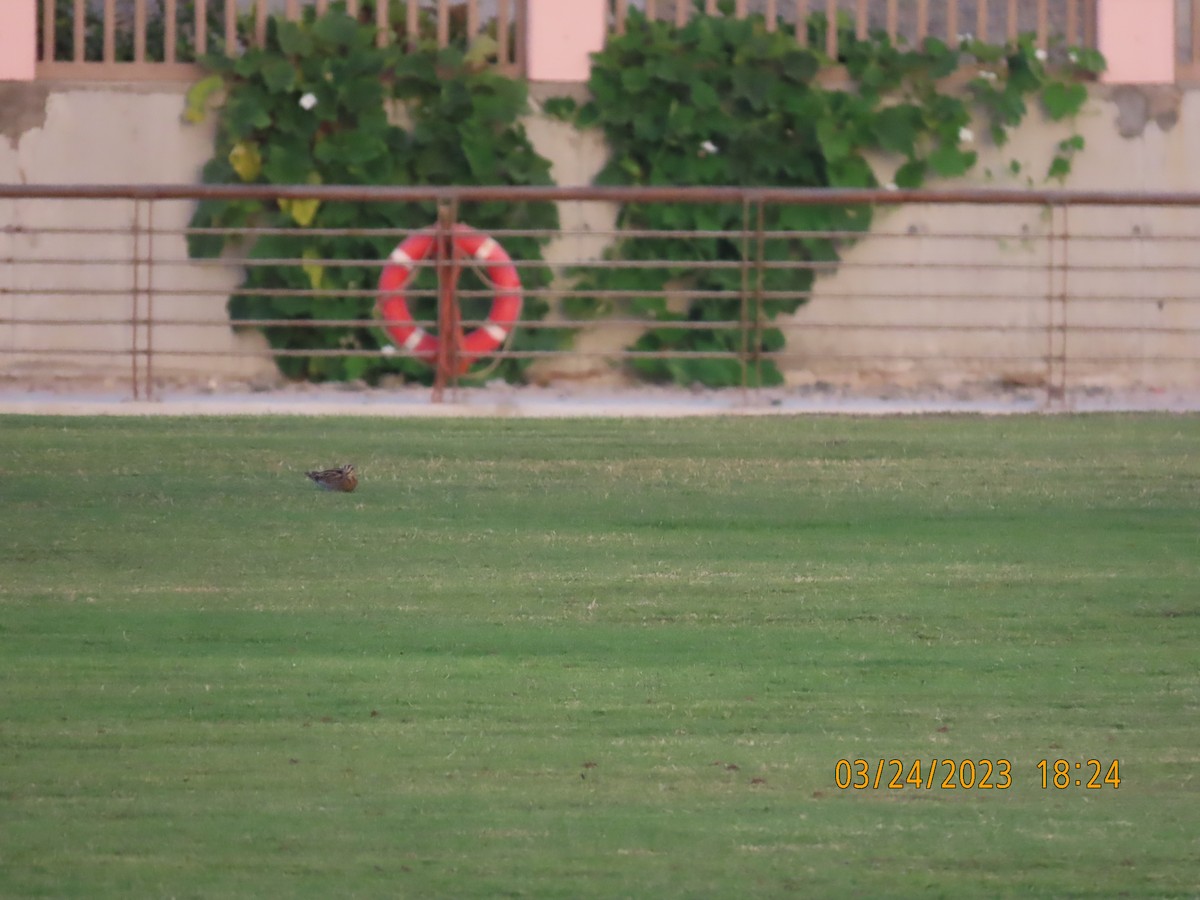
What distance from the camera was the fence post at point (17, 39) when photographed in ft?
31.4

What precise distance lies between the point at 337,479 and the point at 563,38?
4738 millimetres

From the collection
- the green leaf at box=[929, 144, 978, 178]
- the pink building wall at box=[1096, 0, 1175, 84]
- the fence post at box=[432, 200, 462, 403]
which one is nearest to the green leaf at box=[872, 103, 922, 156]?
the green leaf at box=[929, 144, 978, 178]

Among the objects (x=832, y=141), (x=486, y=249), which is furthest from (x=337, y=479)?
(x=832, y=141)

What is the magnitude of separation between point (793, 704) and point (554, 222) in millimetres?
6445

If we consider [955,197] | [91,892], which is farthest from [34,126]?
[91,892]

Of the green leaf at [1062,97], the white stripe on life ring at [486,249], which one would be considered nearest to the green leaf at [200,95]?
the white stripe on life ring at [486,249]

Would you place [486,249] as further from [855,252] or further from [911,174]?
[911,174]

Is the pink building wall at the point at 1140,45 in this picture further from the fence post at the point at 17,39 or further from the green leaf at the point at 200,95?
the fence post at the point at 17,39

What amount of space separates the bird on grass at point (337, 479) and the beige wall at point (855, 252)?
415 centimetres

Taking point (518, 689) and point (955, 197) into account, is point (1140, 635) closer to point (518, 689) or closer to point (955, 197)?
point (518, 689)

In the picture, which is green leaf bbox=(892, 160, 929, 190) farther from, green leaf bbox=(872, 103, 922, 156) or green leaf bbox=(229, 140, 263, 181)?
green leaf bbox=(229, 140, 263, 181)

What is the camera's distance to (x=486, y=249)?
8.62 metres

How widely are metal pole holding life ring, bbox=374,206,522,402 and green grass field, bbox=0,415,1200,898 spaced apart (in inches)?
77.8

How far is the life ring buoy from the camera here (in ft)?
27.8
